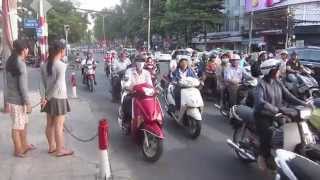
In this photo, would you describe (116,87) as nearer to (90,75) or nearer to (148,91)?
(90,75)

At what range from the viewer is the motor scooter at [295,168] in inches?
143

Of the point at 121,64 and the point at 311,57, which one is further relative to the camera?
the point at 311,57

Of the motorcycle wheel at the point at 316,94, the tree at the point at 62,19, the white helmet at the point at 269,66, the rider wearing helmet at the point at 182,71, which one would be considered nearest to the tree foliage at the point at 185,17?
the tree at the point at 62,19

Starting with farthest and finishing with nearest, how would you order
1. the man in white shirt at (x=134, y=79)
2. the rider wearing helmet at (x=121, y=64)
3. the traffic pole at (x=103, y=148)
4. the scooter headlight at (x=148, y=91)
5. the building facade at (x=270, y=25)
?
the building facade at (x=270, y=25)
the rider wearing helmet at (x=121, y=64)
the man in white shirt at (x=134, y=79)
the scooter headlight at (x=148, y=91)
the traffic pole at (x=103, y=148)

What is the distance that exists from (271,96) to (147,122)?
6.50ft

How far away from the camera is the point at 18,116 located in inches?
294

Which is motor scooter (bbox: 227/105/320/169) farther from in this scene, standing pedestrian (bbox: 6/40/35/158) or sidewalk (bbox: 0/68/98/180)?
standing pedestrian (bbox: 6/40/35/158)

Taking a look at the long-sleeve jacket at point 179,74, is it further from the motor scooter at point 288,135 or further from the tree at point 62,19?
the tree at point 62,19

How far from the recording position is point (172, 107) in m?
10.5

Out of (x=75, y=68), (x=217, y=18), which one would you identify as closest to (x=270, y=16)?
(x=217, y=18)

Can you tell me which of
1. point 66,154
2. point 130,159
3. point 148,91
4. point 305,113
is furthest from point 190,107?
point 305,113

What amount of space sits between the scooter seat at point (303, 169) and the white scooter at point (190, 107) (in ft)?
17.6

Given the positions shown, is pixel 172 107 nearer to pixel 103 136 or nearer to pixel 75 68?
pixel 103 136

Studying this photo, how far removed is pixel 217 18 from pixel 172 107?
4070 centimetres
